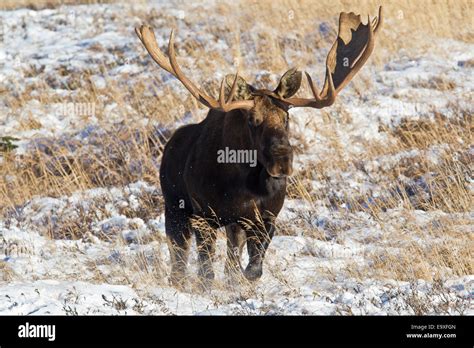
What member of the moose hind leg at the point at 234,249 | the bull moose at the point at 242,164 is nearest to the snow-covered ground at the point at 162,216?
the moose hind leg at the point at 234,249

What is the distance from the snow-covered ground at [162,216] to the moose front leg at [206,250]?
373 millimetres

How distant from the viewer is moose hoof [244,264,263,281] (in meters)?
7.73

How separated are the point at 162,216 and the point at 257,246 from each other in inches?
120

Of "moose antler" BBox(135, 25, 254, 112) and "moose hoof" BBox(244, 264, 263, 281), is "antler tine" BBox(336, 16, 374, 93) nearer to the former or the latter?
"moose antler" BBox(135, 25, 254, 112)

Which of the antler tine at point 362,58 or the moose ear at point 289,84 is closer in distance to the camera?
the moose ear at point 289,84

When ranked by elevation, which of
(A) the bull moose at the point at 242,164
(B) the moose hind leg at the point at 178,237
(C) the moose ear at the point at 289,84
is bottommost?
(B) the moose hind leg at the point at 178,237

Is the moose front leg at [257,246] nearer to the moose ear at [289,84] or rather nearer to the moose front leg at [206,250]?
the moose front leg at [206,250]

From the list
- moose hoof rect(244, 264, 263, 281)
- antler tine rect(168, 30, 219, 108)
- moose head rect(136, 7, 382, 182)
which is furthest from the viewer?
antler tine rect(168, 30, 219, 108)

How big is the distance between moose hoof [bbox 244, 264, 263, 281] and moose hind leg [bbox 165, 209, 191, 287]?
0.83 metres

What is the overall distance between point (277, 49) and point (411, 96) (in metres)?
3.30

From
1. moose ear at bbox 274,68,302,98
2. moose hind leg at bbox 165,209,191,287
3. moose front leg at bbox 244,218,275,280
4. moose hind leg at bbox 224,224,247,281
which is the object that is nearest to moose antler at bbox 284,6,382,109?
moose ear at bbox 274,68,302,98

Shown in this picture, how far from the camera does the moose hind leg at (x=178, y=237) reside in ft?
27.9

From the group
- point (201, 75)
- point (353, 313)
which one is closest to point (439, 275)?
point (353, 313)

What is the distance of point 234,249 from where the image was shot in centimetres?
808
